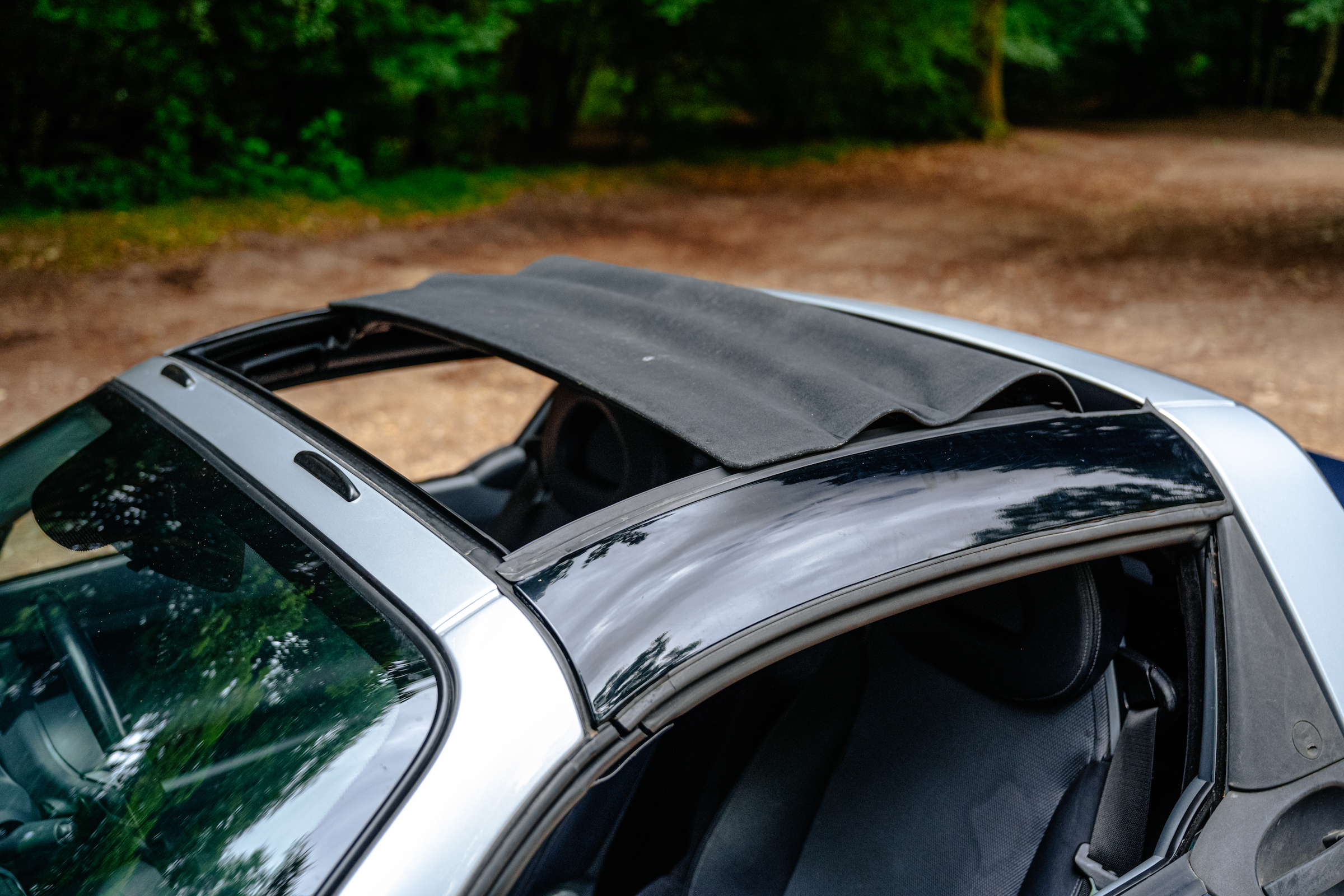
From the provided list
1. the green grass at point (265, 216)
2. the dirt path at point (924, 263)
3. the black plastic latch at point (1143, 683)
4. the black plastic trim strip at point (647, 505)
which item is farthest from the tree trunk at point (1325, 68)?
the black plastic trim strip at point (647, 505)

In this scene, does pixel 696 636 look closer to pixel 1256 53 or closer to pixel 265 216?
pixel 265 216

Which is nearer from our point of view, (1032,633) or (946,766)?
(1032,633)

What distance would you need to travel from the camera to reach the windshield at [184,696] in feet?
3.51

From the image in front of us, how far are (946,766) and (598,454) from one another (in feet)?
3.42

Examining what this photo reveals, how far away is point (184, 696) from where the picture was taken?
51.4 inches

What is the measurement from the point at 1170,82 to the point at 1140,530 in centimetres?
3858

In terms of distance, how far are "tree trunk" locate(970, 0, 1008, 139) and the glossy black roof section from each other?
2106 cm

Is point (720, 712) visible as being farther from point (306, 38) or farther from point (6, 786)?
point (306, 38)

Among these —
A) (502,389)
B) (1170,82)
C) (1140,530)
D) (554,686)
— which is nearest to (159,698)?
(554,686)

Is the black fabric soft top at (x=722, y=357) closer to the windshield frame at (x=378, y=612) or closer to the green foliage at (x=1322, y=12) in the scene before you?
the windshield frame at (x=378, y=612)

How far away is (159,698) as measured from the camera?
1.33 m

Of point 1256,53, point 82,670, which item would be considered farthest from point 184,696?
point 1256,53

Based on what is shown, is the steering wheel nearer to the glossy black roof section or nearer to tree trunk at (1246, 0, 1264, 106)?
the glossy black roof section

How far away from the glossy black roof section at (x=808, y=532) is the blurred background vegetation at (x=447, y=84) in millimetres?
10444
